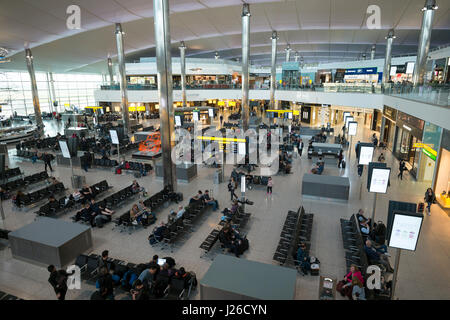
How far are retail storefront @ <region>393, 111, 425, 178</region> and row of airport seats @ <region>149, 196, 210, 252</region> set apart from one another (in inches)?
482

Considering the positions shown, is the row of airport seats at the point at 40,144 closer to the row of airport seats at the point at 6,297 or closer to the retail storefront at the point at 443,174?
the row of airport seats at the point at 6,297

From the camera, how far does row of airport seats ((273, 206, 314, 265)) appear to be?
8102mm

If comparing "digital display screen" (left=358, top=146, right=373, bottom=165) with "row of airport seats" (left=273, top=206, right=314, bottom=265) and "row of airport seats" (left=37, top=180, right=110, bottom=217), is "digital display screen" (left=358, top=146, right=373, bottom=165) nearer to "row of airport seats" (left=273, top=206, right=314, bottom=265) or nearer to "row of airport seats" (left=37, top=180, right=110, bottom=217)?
"row of airport seats" (left=273, top=206, right=314, bottom=265)

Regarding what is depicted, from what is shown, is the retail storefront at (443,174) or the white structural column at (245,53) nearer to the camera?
the retail storefront at (443,174)

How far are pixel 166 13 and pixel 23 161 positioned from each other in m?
14.7

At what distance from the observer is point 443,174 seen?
40.9 ft

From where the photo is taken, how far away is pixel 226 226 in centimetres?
891

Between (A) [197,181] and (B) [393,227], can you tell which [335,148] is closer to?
(A) [197,181]

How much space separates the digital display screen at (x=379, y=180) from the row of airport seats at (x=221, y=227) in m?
4.36

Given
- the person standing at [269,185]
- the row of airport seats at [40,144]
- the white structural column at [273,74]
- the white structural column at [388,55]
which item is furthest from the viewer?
the white structural column at [273,74]

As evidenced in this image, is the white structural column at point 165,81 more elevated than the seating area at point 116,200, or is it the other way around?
the white structural column at point 165,81

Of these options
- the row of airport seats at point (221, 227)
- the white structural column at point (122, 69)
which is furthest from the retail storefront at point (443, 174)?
the white structural column at point (122, 69)

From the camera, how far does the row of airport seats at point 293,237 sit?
810cm

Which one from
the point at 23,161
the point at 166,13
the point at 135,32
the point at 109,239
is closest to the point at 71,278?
the point at 109,239
